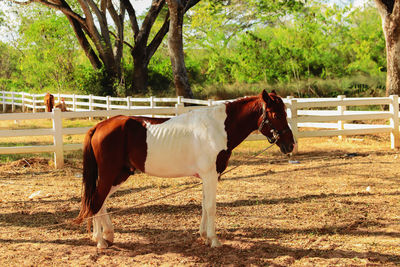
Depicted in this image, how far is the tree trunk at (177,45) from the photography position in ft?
52.0

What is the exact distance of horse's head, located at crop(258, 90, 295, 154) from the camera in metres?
4.62

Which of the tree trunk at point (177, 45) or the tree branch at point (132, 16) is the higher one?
the tree branch at point (132, 16)

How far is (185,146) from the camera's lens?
4.64m

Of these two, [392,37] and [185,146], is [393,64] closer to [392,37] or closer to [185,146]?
[392,37]

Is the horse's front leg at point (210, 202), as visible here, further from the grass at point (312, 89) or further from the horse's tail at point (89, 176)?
the grass at point (312, 89)

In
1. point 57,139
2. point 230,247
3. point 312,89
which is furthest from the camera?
point 312,89

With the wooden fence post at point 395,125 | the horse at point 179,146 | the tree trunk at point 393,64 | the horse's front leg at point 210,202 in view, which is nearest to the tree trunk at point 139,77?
the tree trunk at point 393,64

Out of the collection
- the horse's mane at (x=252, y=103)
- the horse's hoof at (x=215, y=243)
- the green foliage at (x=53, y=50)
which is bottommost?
the horse's hoof at (x=215, y=243)

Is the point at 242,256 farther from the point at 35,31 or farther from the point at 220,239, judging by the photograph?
the point at 35,31

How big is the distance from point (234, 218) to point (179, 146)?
5.63 feet

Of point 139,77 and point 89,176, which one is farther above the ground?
point 139,77

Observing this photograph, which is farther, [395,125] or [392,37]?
[392,37]


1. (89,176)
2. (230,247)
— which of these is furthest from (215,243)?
(89,176)

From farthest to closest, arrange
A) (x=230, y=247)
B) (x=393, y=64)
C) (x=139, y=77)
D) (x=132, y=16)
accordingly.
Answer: (x=132, y=16), (x=139, y=77), (x=393, y=64), (x=230, y=247)
